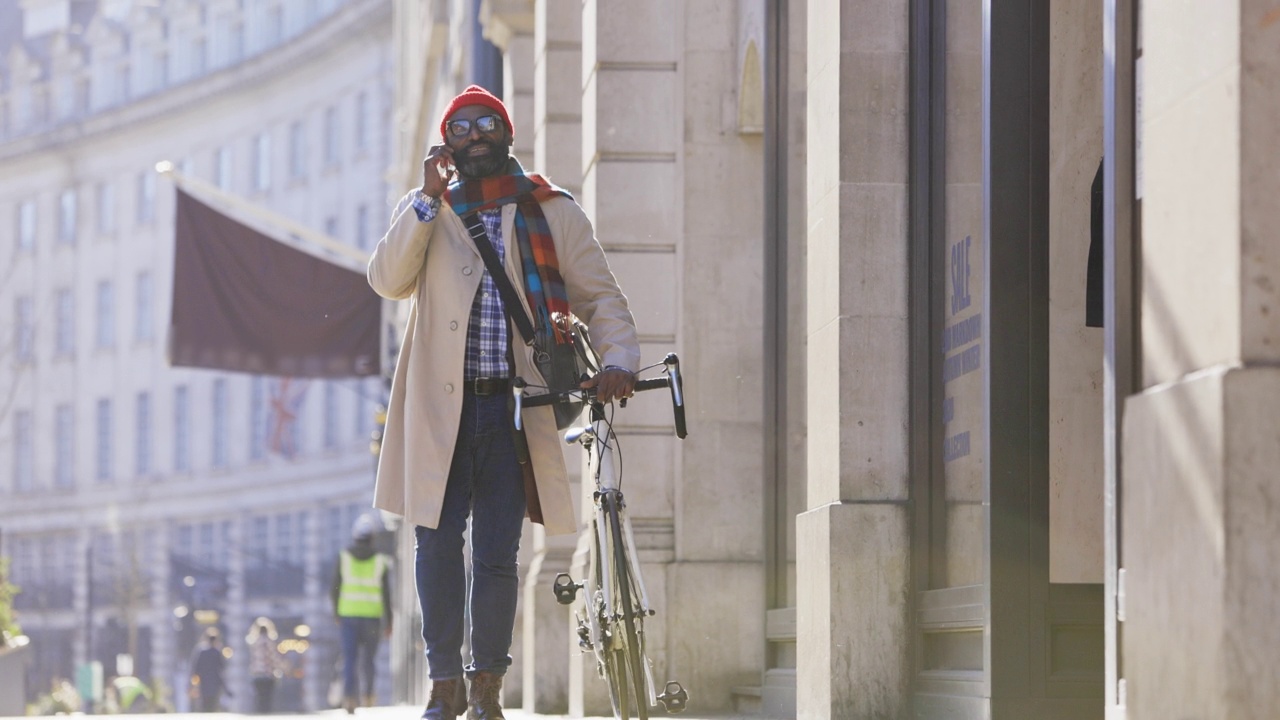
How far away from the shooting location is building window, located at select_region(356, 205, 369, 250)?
220 feet

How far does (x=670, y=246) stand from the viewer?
1173cm


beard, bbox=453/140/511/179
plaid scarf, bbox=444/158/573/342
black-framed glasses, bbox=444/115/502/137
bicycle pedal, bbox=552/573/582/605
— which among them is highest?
black-framed glasses, bbox=444/115/502/137

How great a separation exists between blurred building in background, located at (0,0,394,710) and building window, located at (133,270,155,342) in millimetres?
101

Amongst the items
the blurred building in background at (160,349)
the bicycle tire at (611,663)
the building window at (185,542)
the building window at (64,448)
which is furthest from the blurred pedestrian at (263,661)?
the building window at (64,448)

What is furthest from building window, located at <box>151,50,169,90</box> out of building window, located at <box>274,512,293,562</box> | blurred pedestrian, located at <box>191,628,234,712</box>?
blurred pedestrian, located at <box>191,628,234,712</box>

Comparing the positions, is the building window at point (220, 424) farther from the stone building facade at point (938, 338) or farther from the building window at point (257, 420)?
the stone building facade at point (938, 338)

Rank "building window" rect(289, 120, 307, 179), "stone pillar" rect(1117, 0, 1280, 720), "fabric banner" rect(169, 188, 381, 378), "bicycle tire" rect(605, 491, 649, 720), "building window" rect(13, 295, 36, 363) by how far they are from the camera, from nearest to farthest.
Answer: "stone pillar" rect(1117, 0, 1280, 720) < "bicycle tire" rect(605, 491, 649, 720) < "fabric banner" rect(169, 188, 381, 378) < "building window" rect(289, 120, 307, 179) < "building window" rect(13, 295, 36, 363)

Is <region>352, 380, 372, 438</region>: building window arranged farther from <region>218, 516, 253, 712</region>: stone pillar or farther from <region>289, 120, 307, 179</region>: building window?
<region>289, 120, 307, 179</region>: building window

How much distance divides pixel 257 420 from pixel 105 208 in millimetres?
14001

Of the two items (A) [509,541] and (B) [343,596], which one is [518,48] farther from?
(A) [509,541]

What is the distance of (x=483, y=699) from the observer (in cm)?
669

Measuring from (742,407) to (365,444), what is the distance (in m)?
54.3

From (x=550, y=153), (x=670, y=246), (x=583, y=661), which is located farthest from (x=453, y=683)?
(x=550, y=153)

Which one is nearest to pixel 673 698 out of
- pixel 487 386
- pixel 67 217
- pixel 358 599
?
pixel 487 386
